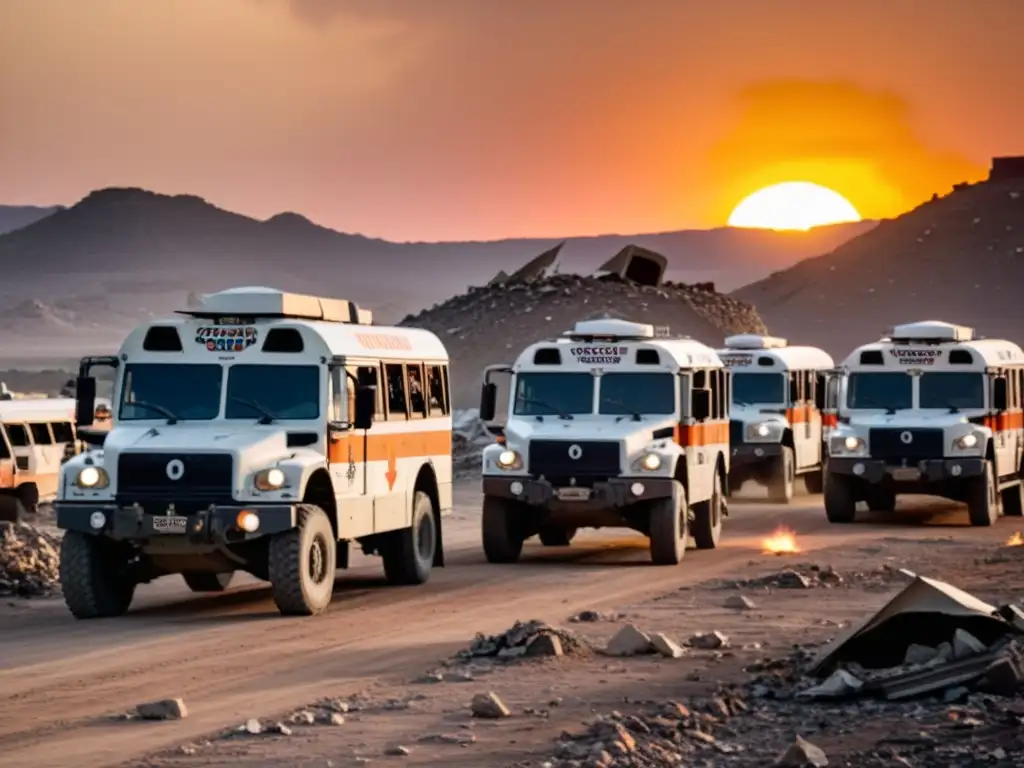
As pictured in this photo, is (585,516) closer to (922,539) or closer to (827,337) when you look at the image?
(922,539)

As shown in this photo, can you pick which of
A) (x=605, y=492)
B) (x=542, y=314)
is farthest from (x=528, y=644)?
(x=542, y=314)

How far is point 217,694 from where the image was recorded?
13930 millimetres

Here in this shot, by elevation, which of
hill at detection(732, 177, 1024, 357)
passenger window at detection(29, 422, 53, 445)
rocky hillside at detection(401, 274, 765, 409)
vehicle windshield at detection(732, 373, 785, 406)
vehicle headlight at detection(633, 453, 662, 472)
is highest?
hill at detection(732, 177, 1024, 357)

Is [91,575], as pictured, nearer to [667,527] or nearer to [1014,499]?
[667,527]

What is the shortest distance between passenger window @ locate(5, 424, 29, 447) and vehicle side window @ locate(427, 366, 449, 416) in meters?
10.6

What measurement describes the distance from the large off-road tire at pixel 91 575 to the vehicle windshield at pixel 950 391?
1547 centimetres

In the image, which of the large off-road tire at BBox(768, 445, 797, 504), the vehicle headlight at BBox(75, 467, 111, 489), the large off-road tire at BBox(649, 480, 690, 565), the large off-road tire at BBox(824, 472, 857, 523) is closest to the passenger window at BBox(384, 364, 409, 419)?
the vehicle headlight at BBox(75, 467, 111, 489)

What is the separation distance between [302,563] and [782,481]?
805 inches

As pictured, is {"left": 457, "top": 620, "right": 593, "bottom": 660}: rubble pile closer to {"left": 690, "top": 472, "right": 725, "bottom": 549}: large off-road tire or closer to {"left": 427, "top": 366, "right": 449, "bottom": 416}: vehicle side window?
{"left": 427, "top": 366, "right": 449, "bottom": 416}: vehicle side window

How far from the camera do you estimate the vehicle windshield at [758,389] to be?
38.4 m

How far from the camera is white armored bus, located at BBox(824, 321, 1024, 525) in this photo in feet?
100

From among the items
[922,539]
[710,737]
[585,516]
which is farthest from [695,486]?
[710,737]

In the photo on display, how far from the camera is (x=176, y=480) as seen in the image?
18.2 m

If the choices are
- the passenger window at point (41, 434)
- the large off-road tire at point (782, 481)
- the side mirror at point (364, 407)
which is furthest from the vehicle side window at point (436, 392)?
the large off-road tire at point (782, 481)
